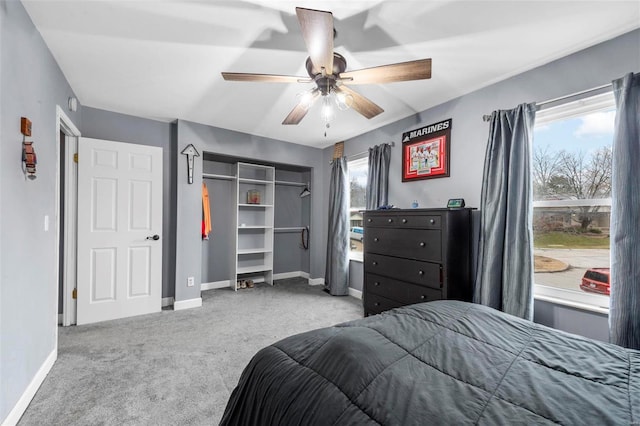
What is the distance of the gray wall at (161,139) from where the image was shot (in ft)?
11.4

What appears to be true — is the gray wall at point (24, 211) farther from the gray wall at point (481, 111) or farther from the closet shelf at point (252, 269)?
the gray wall at point (481, 111)

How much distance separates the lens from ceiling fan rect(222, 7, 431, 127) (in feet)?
4.71

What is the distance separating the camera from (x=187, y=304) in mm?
3738

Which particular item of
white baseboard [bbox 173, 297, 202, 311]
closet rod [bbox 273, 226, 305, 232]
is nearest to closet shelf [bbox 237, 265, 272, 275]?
closet rod [bbox 273, 226, 305, 232]

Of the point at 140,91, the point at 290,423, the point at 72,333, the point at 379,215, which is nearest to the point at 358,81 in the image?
the point at 379,215

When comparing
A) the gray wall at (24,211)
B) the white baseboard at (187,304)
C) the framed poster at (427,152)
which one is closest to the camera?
the gray wall at (24,211)

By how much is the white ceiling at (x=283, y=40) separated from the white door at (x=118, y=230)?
749 millimetres

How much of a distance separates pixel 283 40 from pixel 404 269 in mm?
2317

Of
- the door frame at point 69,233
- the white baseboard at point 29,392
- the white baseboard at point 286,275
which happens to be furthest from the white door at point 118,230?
the white baseboard at point 286,275

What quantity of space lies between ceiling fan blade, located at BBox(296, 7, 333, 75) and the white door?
282 centimetres

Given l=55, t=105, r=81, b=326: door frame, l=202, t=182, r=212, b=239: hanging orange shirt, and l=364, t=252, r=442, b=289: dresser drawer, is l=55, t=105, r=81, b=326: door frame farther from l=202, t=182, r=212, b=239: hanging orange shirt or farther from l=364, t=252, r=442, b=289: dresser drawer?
l=364, t=252, r=442, b=289: dresser drawer

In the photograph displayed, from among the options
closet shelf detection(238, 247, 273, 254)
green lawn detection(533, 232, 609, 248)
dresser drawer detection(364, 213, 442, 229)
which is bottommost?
closet shelf detection(238, 247, 273, 254)

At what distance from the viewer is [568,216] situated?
229 cm

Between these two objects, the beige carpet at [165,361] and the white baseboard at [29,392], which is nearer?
the white baseboard at [29,392]
